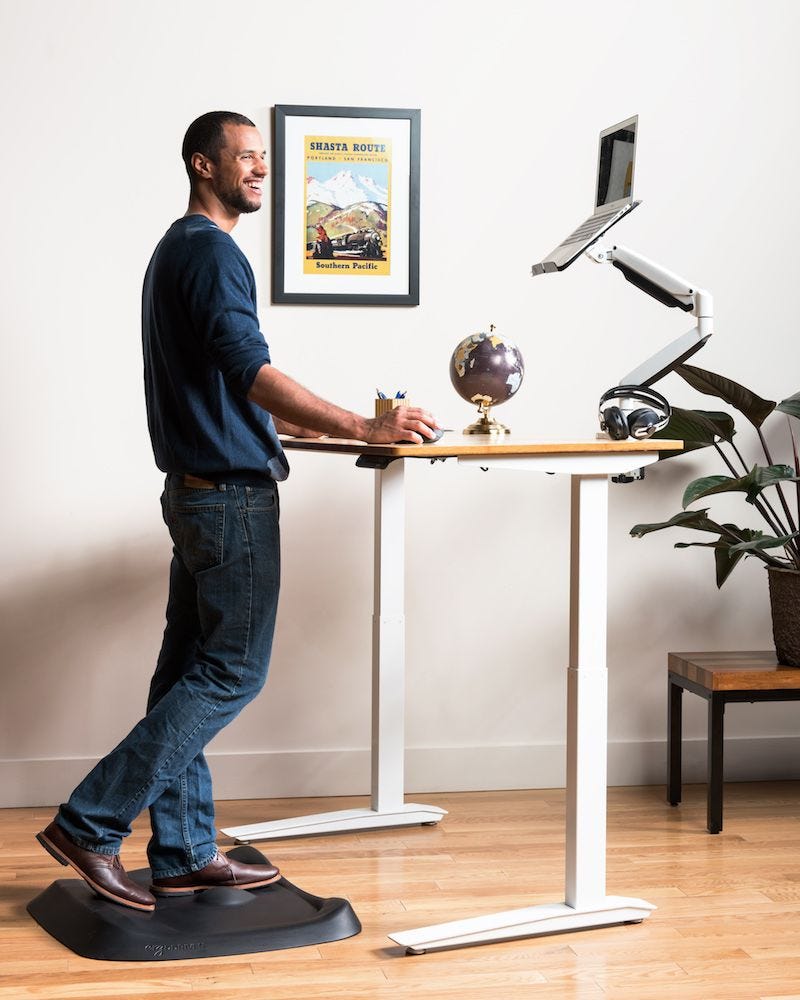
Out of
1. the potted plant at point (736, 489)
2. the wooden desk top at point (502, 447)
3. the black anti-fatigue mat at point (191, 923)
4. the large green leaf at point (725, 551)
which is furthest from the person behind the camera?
the large green leaf at point (725, 551)

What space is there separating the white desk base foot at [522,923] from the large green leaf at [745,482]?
3.24 feet

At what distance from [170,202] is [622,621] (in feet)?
5.26

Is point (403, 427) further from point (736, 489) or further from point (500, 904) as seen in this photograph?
point (736, 489)

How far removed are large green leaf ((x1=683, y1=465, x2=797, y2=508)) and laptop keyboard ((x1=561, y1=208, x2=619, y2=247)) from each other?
765mm

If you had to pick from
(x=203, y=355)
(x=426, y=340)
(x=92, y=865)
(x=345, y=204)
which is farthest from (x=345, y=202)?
(x=92, y=865)

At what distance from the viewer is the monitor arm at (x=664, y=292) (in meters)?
2.47

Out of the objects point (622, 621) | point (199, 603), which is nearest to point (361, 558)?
point (622, 621)

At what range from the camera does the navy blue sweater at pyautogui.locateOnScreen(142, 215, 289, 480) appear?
2.23 meters

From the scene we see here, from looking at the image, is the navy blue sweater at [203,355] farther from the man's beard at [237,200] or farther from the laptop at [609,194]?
the laptop at [609,194]

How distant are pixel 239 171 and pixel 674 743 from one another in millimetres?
1808

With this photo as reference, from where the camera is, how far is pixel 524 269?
10.8ft

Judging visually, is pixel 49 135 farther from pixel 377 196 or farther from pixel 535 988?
pixel 535 988

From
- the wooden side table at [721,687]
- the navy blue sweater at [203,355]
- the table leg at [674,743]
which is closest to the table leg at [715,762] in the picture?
the wooden side table at [721,687]

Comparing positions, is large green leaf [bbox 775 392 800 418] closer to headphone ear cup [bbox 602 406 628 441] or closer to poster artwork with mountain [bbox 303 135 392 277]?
headphone ear cup [bbox 602 406 628 441]
